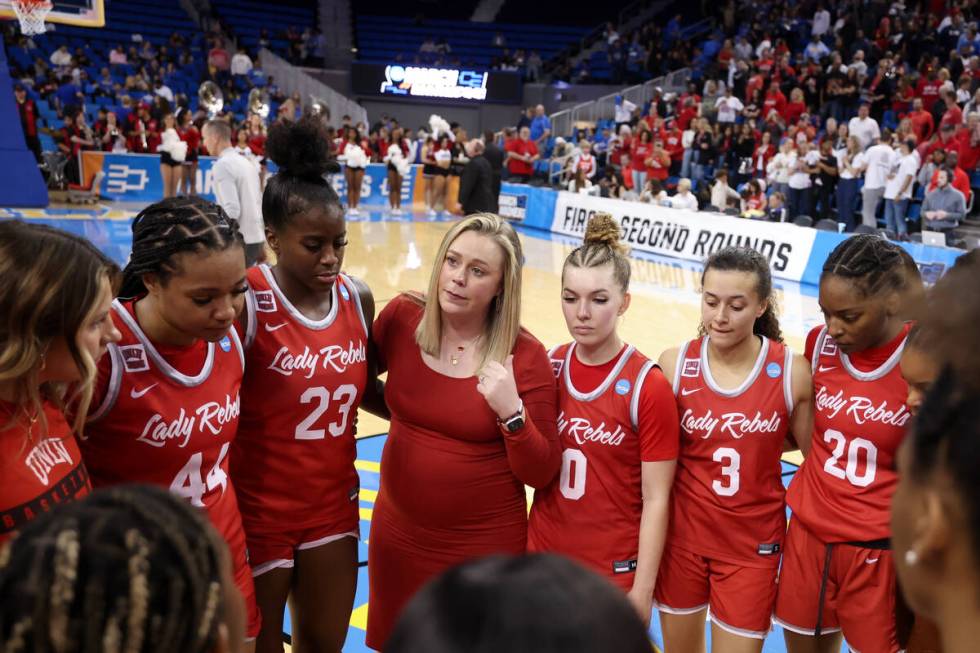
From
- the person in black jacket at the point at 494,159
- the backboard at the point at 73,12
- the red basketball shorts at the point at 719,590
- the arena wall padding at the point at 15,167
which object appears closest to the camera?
the red basketball shorts at the point at 719,590

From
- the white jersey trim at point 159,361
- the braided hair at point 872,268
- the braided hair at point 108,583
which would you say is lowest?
the white jersey trim at point 159,361

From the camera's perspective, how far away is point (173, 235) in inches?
84.2

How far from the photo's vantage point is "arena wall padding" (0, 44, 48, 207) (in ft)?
41.7

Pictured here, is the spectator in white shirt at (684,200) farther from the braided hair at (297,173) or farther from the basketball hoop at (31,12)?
the braided hair at (297,173)

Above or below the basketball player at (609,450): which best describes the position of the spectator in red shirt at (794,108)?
above

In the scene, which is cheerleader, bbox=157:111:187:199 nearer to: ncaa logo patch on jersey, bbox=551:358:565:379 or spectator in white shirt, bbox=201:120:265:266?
spectator in white shirt, bbox=201:120:265:266

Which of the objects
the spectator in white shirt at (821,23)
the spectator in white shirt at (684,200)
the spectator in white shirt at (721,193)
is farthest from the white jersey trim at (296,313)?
the spectator in white shirt at (821,23)

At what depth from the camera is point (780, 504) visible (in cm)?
269

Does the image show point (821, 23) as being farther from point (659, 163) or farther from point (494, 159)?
point (494, 159)

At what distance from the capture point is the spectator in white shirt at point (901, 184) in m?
12.9

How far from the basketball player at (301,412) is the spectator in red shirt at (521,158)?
55.2 feet

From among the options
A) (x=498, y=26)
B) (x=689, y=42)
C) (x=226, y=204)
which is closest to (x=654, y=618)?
(x=226, y=204)

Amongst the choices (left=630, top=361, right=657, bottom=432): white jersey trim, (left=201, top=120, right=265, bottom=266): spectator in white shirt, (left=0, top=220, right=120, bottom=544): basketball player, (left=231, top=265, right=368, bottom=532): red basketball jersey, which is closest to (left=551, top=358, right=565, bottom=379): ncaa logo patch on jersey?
(left=630, top=361, right=657, bottom=432): white jersey trim

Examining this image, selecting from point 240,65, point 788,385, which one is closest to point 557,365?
point 788,385
